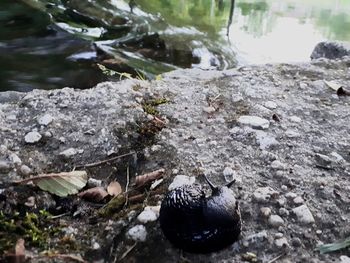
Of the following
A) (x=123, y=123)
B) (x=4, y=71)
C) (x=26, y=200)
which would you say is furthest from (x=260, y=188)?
(x=4, y=71)

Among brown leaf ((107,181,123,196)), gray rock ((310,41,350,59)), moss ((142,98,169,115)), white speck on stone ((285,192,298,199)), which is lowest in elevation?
gray rock ((310,41,350,59))

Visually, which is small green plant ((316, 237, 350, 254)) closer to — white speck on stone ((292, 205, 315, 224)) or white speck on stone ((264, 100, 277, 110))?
white speck on stone ((292, 205, 315, 224))

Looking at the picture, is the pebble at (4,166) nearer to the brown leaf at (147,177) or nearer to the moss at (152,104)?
the brown leaf at (147,177)

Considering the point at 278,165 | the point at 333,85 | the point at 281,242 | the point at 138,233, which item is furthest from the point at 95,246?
the point at 333,85

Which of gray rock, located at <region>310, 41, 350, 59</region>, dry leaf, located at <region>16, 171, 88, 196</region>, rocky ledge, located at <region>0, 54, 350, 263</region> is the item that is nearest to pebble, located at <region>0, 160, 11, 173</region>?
rocky ledge, located at <region>0, 54, 350, 263</region>

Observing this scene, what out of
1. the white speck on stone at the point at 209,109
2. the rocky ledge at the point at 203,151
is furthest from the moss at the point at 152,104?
the white speck on stone at the point at 209,109

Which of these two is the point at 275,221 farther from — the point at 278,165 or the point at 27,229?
the point at 27,229
